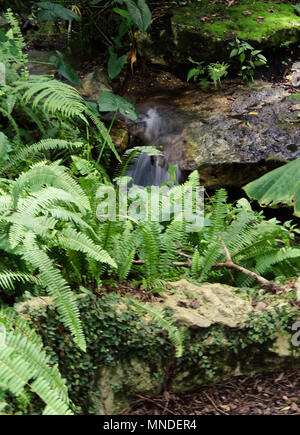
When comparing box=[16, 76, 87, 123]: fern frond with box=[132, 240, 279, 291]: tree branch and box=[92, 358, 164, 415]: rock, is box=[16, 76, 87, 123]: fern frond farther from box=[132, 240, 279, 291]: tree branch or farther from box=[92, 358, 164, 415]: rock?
box=[92, 358, 164, 415]: rock

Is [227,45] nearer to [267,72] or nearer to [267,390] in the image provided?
[267,72]

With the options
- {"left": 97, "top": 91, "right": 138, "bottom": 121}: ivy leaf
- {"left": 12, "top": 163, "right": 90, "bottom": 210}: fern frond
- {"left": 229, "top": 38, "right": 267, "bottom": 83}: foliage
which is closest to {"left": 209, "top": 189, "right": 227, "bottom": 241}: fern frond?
{"left": 12, "top": 163, "right": 90, "bottom": 210}: fern frond

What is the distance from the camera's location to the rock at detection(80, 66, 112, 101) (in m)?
5.89

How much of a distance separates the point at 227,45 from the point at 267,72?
75 cm

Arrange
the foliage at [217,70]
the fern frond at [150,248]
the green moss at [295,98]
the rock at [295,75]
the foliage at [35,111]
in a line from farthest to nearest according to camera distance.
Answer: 1. the rock at [295,75]
2. the foliage at [217,70]
3. the green moss at [295,98]
4. the foliage at [35,111]
5. the fern frond at [150,248]

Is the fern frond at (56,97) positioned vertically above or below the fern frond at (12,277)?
above

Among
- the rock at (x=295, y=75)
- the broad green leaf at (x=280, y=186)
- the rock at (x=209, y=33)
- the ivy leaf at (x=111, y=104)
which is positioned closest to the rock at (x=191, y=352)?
the broad green leaf at (x=280, y=186)

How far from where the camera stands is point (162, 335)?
2.23 meters

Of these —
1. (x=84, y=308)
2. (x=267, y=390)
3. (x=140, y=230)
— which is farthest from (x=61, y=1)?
(x=267, y=390)

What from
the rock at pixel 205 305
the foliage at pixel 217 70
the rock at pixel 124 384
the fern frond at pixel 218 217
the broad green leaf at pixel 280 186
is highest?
the broad green leaf at pixel 280 186

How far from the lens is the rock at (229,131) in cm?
495

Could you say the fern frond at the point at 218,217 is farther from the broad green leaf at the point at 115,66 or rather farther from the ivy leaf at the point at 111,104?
the broad green leaf at the point at 115,66

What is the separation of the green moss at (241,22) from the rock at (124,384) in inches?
209

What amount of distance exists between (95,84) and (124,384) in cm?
482
